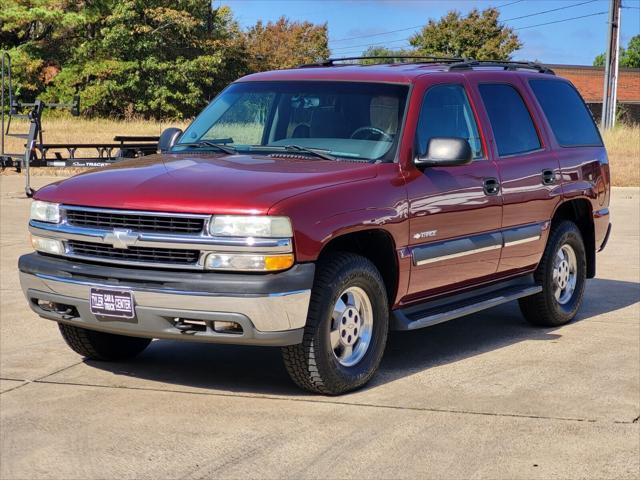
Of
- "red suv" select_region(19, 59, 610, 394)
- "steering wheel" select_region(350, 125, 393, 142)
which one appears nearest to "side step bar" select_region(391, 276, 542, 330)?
"red suv" select_region(19, 59, 610, 394)

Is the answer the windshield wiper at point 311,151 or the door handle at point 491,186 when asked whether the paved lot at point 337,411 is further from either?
the windshield wiper at point 311,151

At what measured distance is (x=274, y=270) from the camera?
5.78 m

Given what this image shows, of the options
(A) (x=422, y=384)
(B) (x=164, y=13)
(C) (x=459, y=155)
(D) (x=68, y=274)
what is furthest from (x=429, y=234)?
(B) (x=164, y=13)

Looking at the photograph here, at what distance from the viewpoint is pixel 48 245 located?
6418mm

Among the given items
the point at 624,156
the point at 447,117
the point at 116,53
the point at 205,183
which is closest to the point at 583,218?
the point at 447,117

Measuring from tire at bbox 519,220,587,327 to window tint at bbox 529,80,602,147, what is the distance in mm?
730

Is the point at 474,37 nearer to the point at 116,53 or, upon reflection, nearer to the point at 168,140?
the point at 116,53

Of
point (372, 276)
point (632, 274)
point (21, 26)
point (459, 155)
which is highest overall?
point (21, 26)

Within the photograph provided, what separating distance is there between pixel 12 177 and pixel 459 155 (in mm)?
17435

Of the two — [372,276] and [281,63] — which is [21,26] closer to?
[281,63]

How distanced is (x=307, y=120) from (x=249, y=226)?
174 centimetres

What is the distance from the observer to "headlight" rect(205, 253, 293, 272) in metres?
5.75

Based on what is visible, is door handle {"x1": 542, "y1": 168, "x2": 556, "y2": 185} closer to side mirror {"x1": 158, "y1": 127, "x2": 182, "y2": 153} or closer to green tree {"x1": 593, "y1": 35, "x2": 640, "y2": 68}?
side mirror {"x1": 158, "y1": 127, "x2": 182, "y2": 153}

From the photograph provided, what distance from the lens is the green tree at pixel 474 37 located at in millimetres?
66125
